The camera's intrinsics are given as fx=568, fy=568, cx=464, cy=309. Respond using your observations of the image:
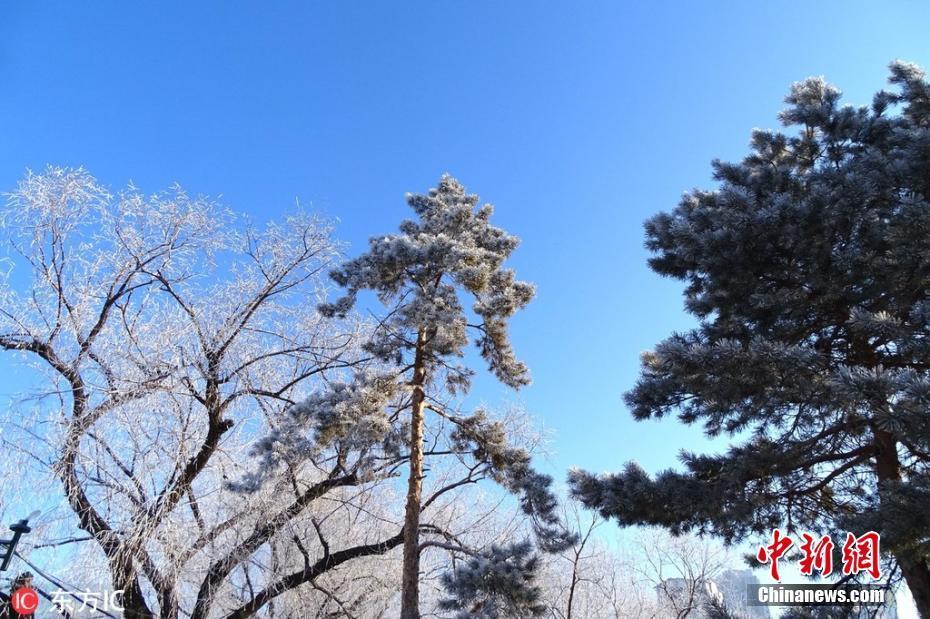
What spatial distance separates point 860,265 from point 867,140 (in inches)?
95.1

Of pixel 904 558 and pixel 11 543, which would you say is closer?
pixel 904 558

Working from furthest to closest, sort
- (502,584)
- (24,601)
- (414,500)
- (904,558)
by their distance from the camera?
(414,500)
(502,584)
(24,601)
(904,558)

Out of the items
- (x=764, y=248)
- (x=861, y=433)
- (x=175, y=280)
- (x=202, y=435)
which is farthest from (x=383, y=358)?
(x=861, y=433)

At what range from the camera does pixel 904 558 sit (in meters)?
4.52

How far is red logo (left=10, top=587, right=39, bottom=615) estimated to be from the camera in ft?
16.0

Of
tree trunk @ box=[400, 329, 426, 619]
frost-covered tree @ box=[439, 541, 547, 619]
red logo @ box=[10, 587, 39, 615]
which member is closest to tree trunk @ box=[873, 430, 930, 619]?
frost-covered tree @ box=[439, 541, 547, 619]

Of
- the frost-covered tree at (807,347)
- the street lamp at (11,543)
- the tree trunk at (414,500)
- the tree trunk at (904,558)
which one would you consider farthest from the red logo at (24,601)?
the tree trunk at (904,558)

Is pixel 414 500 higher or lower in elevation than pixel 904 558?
higher

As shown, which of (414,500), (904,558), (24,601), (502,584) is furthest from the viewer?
(414,500)

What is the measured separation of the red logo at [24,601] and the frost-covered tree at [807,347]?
5.02 metres

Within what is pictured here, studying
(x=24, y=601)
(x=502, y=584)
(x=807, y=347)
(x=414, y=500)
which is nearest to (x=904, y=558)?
(x=807, y=347)

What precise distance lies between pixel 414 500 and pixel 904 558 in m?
4.88

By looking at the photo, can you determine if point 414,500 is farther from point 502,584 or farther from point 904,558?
point 904,558

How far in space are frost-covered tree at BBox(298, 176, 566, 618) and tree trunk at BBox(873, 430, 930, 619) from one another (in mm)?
3341
